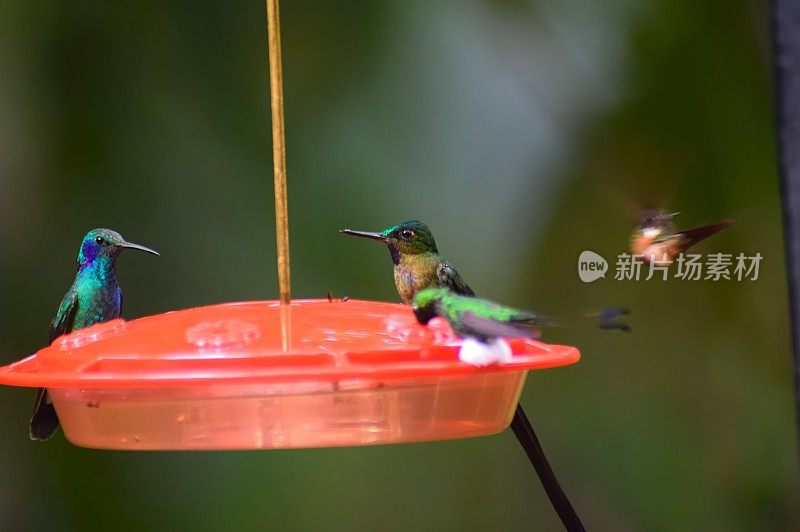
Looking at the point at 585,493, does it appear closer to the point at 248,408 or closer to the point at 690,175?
the point at 690,175

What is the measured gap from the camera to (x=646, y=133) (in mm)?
3039

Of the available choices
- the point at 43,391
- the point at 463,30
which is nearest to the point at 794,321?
the point at 463,30

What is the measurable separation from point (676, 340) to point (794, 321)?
1.30 feet

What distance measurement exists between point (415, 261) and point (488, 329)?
87 centimetres

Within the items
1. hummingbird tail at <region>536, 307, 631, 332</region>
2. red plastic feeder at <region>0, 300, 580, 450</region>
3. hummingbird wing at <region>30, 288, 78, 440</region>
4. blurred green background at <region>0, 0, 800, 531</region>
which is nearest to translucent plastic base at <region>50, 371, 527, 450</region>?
red plastic feeder at <region>0, 300, 580, 450</region>

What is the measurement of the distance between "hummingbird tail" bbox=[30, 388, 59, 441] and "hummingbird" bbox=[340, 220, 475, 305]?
2.40ft

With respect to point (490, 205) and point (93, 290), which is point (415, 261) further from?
point (490, 205)

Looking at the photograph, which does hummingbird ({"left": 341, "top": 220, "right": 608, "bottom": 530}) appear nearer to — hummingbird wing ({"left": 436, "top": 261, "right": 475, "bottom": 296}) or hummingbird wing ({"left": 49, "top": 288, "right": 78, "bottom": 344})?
hummingbird wing ({"left": 436, "top": 261, "right": 475, "bottom": 296})

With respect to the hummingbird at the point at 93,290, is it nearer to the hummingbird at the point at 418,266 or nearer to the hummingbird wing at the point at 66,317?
the hummingbird wing at the point at 66,317

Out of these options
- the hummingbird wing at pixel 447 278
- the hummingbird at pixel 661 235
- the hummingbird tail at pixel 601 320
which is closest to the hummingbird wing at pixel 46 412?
the hummingbird wing at pixel 447 278

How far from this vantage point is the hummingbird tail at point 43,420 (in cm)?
180

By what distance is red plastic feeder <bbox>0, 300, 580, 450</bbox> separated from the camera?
1009 mm

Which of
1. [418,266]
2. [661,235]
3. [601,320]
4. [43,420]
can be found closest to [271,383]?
[601,320]

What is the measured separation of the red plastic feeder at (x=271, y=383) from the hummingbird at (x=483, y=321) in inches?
0.6
